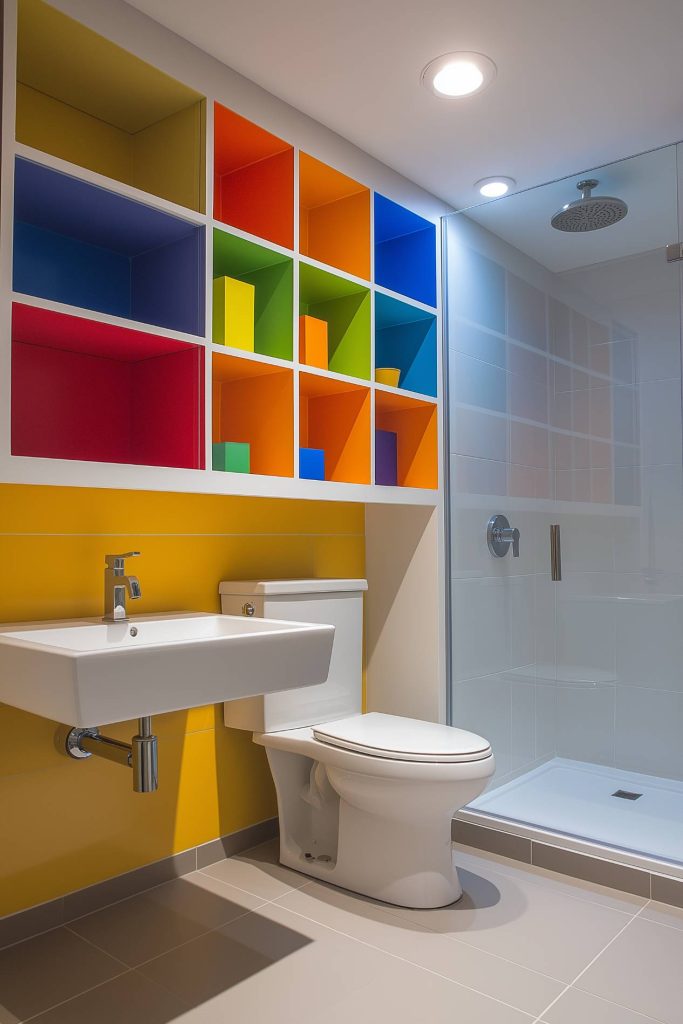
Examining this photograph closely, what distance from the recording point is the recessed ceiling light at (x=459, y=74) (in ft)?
6.44

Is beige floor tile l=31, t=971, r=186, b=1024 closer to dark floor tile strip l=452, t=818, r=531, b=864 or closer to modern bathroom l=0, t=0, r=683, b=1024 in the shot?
modern bathroom l=0, t=0, r=683, b=1024

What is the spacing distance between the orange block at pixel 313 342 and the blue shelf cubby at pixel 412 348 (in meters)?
0.41

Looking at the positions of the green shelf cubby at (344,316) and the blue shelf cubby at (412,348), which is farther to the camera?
the blue shelf cubby at (412,348)

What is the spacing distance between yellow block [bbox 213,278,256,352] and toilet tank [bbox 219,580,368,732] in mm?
709

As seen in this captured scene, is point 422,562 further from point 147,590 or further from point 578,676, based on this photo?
point 147,590

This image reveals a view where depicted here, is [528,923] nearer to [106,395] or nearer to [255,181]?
[106,395]

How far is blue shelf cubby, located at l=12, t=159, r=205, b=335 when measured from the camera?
179 centimetres

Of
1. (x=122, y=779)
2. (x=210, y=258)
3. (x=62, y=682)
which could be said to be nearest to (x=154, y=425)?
(x=210, y=258)

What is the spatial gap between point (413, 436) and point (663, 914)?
1.64 meters

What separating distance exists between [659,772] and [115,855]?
173 centimetres

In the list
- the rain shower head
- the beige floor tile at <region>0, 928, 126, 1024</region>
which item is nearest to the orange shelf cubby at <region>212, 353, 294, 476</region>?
the rain shower head

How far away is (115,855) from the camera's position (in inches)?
82.4

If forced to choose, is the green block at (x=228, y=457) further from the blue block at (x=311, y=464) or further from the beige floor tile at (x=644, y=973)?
the beige floor tile at (x=644, y=973)

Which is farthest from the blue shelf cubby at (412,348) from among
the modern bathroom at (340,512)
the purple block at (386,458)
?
the purple block at (386,458)
